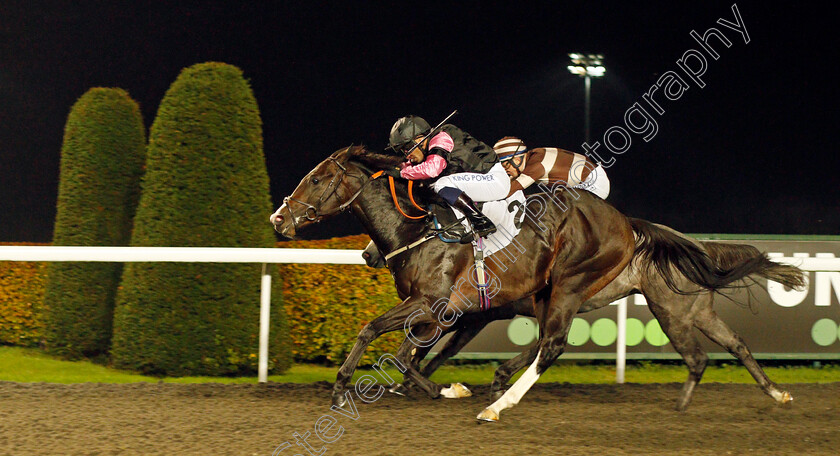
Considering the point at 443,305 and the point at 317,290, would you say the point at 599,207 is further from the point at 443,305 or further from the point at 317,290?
the point at 317,290

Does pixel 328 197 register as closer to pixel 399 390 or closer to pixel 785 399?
pixel 399 390

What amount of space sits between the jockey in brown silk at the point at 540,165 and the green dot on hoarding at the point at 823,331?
253 centimetres

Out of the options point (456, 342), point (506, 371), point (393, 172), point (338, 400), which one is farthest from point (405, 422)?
point (393, 172)

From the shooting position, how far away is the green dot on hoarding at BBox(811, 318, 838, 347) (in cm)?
553

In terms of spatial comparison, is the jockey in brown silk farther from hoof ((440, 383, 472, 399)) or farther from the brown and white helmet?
hoof ((440, 383, 472, 399))

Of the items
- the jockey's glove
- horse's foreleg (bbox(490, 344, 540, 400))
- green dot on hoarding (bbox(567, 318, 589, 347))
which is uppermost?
the jockey's glove

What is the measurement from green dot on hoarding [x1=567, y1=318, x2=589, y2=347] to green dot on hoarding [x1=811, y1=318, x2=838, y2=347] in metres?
1.71

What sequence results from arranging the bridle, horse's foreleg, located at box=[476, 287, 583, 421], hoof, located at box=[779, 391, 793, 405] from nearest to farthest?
horse's foreleg, located at box=[476, 287, 583, 421] < the bridle < hoof, located at box=[779, 391, 793, 405]

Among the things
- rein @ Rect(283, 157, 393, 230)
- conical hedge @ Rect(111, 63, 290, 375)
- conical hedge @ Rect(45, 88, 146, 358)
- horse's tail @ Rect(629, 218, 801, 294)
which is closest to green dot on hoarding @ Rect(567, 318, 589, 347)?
horse's tail @ Rect(629, 218, 801, 294)

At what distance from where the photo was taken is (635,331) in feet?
17.9

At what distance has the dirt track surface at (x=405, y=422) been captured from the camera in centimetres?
306

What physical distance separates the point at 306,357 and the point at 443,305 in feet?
5.62

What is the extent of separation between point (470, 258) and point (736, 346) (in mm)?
1572

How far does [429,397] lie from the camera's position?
420cm
